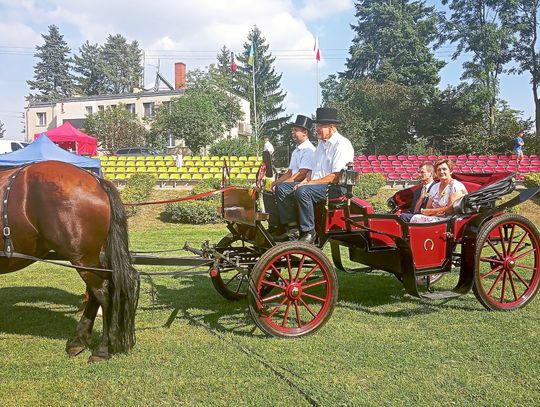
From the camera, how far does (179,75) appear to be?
4722 cm

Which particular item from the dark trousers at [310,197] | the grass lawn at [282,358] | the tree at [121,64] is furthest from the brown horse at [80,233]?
the tree at [121,64]

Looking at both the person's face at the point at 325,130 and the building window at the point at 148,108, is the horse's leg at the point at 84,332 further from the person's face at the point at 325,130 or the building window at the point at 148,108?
the building window at the point at 148,108

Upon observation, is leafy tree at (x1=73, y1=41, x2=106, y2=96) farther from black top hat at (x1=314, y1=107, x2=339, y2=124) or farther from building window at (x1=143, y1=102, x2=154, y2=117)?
black top hat at (x1=314, y1=107, x2=339, y2=124)

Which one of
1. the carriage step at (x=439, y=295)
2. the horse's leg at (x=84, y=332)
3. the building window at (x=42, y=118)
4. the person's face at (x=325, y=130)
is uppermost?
the building window at (x=42, y=118)

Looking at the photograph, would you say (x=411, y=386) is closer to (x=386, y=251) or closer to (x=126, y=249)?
(x=386, y=251)

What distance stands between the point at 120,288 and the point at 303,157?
2621 millimetres

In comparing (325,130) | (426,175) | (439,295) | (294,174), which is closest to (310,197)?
(325,130)

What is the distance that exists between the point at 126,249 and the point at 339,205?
2.15 m

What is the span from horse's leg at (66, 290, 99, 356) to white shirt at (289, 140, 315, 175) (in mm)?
2709

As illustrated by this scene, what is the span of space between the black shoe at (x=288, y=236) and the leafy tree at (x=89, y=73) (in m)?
72.3

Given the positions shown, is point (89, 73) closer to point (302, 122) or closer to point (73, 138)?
point (73, 138)

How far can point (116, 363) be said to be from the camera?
4031 mm

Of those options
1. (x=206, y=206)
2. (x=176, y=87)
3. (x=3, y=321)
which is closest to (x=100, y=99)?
(x=176, y=87)

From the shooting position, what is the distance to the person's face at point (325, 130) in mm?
5137
